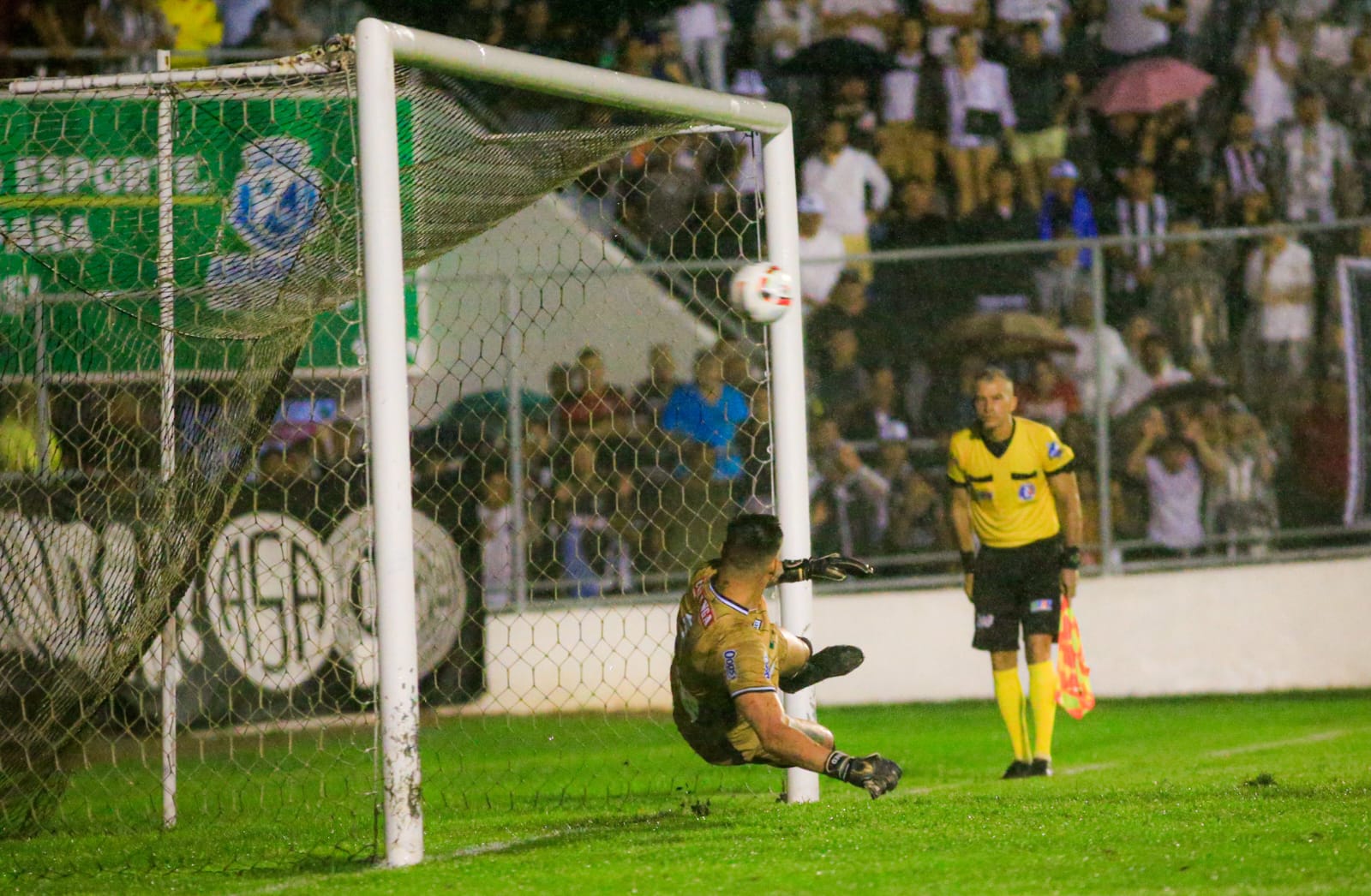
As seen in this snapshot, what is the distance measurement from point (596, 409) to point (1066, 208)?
4.58 m

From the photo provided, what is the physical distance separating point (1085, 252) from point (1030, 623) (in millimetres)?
3762

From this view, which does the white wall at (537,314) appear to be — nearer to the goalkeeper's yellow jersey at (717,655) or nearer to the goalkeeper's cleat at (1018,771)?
the goalkeeper's cleat at (1018,771)

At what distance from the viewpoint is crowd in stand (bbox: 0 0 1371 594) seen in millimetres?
10586

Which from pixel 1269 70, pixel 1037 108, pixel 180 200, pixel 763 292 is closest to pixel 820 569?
pixel 763 292

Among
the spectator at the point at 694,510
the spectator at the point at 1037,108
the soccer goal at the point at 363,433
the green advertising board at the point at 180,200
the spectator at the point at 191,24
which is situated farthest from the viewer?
the spectator at the point at 191,24

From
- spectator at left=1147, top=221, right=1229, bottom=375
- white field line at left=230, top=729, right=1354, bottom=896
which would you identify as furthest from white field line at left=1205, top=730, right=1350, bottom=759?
spectator at left=1147, top=221, right=1229, bottom=375

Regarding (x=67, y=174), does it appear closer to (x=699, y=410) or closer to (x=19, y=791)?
(x=19, y=791)

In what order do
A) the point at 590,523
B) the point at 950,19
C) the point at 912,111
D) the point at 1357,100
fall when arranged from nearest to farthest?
the point at 590,523, the point at 1357,100, the point at 912,111, the point at 950,19

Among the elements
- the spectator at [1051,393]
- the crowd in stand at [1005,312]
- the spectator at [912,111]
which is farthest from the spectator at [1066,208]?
the spectator at [1051,393]

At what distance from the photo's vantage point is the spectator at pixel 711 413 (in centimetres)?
1012

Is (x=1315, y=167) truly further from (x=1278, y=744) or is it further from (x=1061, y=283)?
(x=1278, y=744)

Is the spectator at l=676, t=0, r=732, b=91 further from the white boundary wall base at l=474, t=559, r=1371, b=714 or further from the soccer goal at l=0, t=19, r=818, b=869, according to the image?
the white boundary wall base at l=474, t=559, r=1371, b=714

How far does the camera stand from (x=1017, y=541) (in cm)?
823

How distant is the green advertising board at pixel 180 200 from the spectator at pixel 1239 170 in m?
8.16
